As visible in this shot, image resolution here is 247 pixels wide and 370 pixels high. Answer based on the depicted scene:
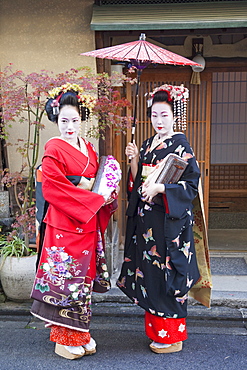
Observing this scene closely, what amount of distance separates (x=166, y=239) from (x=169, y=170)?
631 millimetres

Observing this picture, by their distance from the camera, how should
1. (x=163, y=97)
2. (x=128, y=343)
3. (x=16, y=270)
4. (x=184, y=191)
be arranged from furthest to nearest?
(x=16, y=270) < (x=128, y=343) < (x=163, y=97) < (x=184, y=191)

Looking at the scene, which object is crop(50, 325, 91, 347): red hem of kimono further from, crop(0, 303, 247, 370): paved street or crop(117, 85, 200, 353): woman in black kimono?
crop(117, 85, 200, 353): woman in black kimono

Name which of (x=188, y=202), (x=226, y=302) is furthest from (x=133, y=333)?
(x=188, y=202)

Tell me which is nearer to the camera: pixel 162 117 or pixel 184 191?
pixel 184 191

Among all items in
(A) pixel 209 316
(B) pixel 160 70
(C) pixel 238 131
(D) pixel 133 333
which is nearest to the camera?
(D) pixel 133 333

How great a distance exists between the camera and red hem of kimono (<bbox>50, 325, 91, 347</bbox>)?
3.64m

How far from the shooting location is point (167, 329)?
3668 millimetres

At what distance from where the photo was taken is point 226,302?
183 inches

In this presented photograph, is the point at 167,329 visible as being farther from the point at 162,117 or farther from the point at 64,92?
the point at 64,92

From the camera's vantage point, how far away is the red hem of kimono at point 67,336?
11.9 feet

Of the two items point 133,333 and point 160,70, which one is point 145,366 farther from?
point 160,70

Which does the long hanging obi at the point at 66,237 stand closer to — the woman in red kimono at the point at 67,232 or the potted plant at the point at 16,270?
the woman in red kimono at the point at 67,232

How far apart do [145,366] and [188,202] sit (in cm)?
156

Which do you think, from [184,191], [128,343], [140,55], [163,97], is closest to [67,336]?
[128,343]
